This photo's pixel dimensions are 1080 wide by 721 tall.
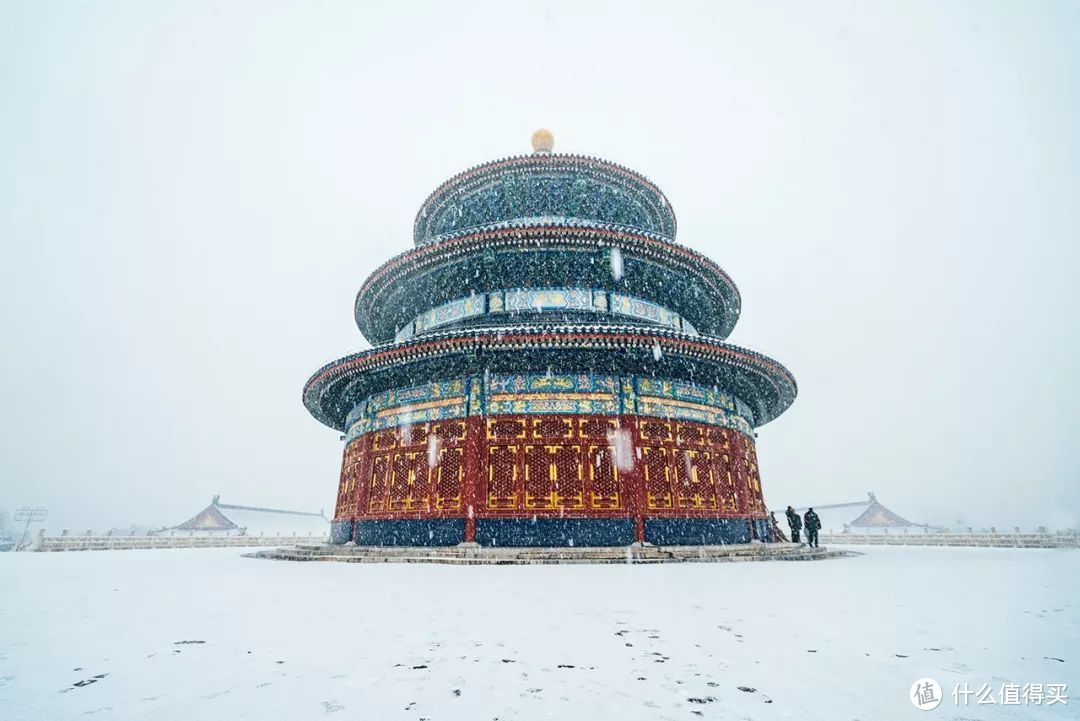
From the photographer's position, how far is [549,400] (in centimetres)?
1210

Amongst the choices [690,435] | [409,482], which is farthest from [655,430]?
[409,482]

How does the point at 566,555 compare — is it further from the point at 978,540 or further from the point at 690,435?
the point at 978,540

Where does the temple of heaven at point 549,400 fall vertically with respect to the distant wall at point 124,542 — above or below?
above

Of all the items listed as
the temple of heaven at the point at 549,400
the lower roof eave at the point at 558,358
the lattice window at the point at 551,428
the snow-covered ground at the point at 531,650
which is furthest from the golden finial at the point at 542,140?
the snow-covered ground at the point at 531,650

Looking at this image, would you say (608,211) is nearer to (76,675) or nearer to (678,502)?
(678,502)

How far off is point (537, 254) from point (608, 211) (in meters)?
4.76

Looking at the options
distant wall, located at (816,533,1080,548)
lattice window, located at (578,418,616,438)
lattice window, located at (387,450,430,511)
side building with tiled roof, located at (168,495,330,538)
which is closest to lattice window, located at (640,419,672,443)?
lattice window, located at (578,418,616,438)

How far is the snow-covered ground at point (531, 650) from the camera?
229 centimetres

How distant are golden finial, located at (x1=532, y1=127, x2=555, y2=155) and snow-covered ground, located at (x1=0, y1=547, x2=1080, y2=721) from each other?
57.4ft

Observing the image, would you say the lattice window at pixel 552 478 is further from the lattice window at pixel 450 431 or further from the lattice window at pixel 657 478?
the lattice window at pixel 450 431

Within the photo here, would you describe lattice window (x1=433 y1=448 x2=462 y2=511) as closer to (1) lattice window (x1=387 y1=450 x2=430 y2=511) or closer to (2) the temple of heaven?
(2) the temple of heaven

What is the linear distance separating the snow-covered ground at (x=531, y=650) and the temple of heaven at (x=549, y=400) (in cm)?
523

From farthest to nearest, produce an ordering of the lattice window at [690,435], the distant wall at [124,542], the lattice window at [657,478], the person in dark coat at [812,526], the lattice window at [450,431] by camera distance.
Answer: the distant wall at [124,542]
the person in dark coat at [812,526]
the lattice window at [690,435]
the lattice window at [450,431]
the lattice window at [657,478]

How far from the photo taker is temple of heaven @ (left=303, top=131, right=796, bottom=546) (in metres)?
11.3
